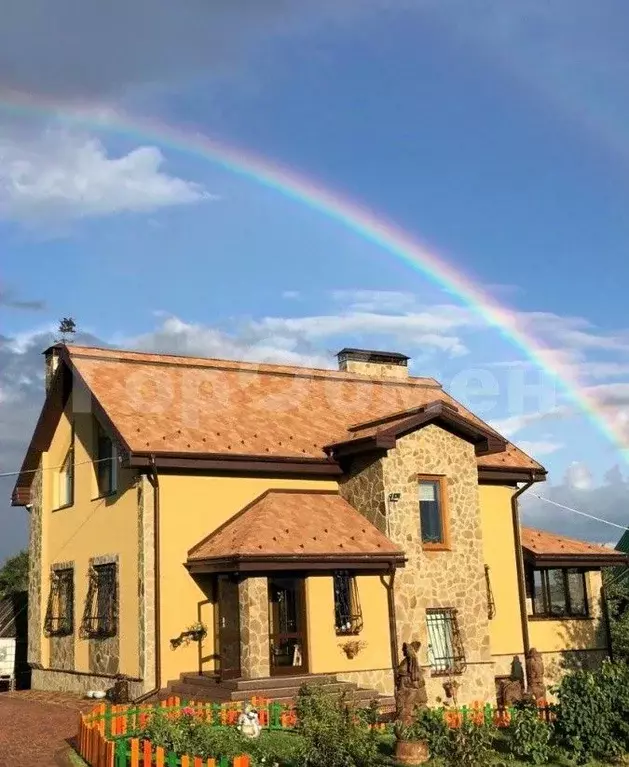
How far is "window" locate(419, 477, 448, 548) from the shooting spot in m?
21.0

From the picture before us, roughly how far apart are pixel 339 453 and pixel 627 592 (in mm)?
11833

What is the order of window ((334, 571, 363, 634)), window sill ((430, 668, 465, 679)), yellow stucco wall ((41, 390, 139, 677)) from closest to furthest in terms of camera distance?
window ((334, 571, 363, 634))
yellow stucco wall ((41, 390, 139, 677))
window sill ((430, 668, 465, 679))

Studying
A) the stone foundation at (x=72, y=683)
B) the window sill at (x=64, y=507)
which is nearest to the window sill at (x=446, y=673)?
the stone foundation at (x=72, y=683)

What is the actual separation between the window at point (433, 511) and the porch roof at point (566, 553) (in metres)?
4.37

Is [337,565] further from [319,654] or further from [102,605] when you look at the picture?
[102,605]

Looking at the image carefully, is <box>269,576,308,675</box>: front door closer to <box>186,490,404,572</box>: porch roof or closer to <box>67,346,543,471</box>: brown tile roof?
<box>186,490,404,572</box>: porch roof

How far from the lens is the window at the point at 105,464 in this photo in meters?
21.5

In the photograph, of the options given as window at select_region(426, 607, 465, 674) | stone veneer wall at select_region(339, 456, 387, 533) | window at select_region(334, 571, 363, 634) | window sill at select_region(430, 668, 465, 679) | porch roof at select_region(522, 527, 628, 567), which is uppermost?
stone veneer wall at select_region(339, 456, 387, 533)

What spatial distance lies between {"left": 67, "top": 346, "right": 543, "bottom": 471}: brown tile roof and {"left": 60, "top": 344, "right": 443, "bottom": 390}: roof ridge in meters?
0.03

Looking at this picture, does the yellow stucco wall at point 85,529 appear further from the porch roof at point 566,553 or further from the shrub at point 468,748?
the porch roof at point 566,553

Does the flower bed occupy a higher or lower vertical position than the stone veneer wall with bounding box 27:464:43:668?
lower

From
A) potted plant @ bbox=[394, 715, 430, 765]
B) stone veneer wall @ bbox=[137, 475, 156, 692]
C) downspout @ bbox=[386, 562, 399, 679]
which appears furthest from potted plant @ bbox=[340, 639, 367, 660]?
potted plant @ bbox=[394, 715, 430, 765]

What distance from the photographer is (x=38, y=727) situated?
16.2 m

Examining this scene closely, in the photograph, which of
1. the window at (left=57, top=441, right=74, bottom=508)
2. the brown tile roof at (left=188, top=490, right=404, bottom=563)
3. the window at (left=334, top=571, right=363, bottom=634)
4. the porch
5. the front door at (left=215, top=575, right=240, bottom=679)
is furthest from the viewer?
the window at (left=57, top=441, right=74, bottom=508)
